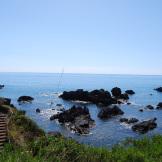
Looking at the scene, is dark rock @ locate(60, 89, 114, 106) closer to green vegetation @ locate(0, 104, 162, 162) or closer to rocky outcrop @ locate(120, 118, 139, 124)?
rocky outcrop @ locate(120, 118, 139, 124)

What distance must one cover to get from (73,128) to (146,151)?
3485 cm

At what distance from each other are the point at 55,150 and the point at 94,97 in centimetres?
8036

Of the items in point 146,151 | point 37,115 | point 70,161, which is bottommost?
point 37,115

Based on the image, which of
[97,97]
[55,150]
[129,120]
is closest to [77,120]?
[129,120]

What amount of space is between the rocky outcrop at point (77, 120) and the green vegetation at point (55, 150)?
1199 inches

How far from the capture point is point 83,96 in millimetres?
98000

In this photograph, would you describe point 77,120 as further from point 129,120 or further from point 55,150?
point 55,150

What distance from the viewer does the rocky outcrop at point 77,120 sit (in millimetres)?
53662

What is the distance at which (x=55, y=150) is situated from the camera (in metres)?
13.2

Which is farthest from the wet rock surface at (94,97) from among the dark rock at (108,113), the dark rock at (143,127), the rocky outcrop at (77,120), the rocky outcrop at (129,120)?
the dark rock at (143,127)

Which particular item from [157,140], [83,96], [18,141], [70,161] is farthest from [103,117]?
[70,161]

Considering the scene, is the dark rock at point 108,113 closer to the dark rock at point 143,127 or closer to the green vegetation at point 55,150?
the dark rock at point 143,127

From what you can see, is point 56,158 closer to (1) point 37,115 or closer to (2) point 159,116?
(1) point 37,115

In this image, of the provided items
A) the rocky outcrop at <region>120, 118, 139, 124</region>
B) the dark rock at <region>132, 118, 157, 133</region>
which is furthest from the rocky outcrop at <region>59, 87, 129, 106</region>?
the dark rock at <region>132, 118, 157, 133</region>
